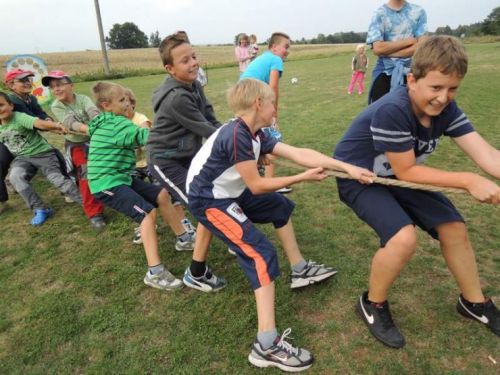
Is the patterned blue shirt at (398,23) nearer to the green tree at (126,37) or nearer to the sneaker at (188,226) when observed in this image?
the sneaker at (188,226)

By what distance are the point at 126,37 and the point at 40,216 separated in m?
82.8

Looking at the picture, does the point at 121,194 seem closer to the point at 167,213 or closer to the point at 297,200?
the point at 167,213

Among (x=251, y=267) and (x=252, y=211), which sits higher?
(x=252, y=211)

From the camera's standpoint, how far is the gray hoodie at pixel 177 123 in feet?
9.57

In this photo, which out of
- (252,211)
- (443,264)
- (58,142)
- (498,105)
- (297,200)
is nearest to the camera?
(252,211)

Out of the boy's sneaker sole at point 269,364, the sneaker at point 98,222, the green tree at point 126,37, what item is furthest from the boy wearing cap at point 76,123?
the green tree at point 126,37

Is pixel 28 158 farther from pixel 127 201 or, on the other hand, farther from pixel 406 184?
pixel 406 184

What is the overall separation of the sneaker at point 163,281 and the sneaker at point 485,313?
210cm

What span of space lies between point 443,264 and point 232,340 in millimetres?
1854

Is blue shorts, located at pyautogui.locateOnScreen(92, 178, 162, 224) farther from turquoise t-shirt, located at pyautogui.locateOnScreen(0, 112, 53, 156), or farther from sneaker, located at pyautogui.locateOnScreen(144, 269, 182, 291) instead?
turquoise t-shirt, located at pyautogui.locateOnScreen(0, 112, 53, 156)

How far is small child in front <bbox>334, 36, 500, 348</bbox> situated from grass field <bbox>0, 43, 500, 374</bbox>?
0.18 meters

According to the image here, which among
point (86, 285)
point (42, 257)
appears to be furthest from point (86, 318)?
point (42, 257)

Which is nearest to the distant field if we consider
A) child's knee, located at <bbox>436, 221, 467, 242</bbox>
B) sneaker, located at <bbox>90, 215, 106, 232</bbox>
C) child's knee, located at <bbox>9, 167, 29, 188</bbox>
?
child's knee, located at <bbox>9, 167, 29, 188</bbox>

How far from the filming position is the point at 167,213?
3.62 metres
